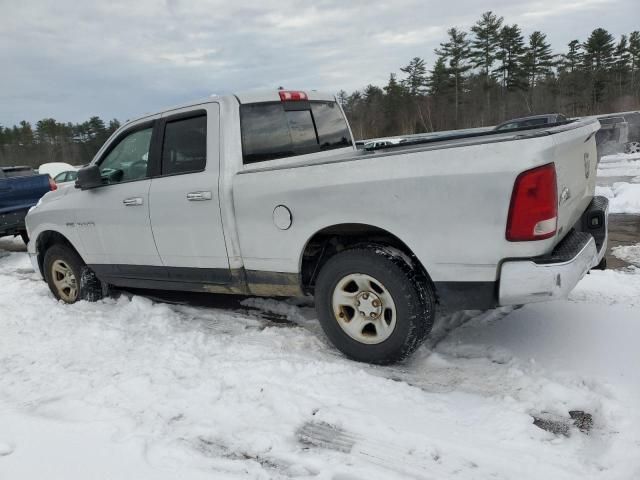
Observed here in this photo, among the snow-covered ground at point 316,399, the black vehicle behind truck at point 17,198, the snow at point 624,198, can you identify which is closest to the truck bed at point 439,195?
the snow-covered ground at point 316,399

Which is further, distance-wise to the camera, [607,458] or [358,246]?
[358,246]

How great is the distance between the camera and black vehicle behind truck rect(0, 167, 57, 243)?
8.43 meters

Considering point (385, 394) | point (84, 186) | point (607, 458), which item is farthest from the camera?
point (84, 186)

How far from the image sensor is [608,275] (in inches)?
191

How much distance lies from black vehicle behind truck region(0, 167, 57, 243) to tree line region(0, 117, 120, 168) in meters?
61.2

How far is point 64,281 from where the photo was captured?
17.8 feet

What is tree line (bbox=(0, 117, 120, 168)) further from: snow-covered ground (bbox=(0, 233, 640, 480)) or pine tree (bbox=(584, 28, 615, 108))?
snow-covered ground (bbox=(0, 233, 640, 480))

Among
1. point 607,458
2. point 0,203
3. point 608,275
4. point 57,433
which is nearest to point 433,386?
point 607,458

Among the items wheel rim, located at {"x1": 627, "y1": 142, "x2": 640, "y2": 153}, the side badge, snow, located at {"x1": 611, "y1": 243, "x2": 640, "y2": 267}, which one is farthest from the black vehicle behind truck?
wheel rim, located at {"x1": 627, "y1": 142, "x2": 640, "y2": 153}

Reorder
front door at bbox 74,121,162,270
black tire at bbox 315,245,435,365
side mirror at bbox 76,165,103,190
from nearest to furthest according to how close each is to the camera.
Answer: black tire at bbox 315,245,435,365, front door at bbox 74,121,162,270, side mirror at bbox 76,165,103,190

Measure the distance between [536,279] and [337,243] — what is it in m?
1.40

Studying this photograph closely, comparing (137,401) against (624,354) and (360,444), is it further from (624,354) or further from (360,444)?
(624,354)

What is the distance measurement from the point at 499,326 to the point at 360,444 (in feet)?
6.11

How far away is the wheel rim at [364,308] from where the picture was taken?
3.29 metres
